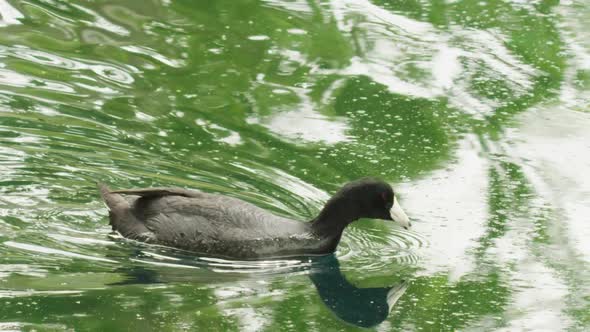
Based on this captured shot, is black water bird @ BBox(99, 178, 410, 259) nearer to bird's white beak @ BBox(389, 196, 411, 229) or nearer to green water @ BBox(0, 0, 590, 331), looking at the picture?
bird's white beak @ BBox(389, 196, 411, 229)

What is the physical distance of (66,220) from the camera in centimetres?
727

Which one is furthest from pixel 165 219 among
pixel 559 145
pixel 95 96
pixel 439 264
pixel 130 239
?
pixel 559 145

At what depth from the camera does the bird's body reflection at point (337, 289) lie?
6.40m

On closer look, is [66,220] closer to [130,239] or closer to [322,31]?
[130,239]

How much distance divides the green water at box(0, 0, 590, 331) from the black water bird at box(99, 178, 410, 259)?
113 millimetres

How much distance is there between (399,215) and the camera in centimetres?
713

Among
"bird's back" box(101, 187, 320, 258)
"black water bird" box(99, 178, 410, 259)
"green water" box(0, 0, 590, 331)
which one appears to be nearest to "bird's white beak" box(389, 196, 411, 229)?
"black water bird" box(99, 178, 410, 259)

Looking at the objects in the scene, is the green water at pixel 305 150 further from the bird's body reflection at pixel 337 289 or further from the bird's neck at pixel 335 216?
the bird's neck at pixel 335 216

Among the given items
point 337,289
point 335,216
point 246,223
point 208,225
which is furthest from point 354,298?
point 208,225

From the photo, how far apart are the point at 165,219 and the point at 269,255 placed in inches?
23.8

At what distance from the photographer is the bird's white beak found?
7125 millimetres

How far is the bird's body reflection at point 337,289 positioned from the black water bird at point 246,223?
8.8 inches

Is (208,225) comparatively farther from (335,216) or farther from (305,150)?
(305,150)

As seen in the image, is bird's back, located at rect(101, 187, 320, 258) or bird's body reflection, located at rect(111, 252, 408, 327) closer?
bird's body reflection, located at rect(111, 252, 408, 327)
